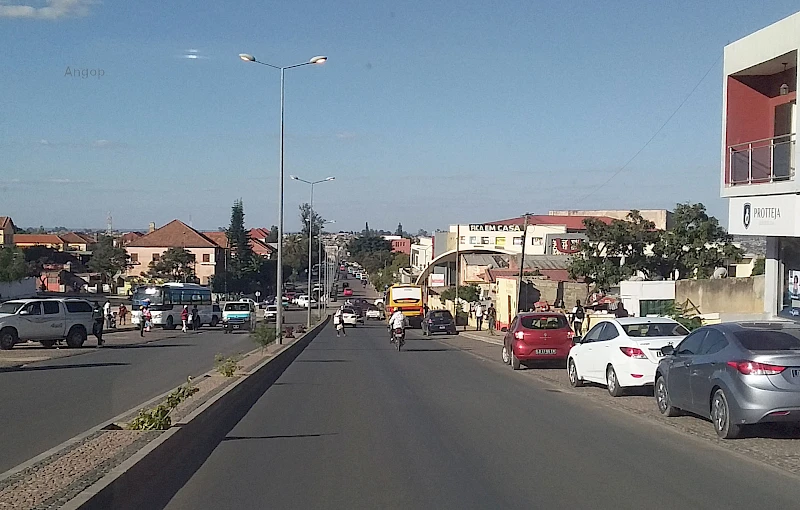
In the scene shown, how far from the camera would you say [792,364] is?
11133mm

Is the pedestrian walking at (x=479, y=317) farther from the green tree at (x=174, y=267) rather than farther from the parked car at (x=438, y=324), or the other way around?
the green tree at (x=174, y=267)

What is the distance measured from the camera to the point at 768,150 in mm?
23406

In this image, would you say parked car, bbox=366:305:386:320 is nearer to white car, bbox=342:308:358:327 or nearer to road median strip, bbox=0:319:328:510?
white car, bbox=342:308:358:327

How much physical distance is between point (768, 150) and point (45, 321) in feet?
85.3

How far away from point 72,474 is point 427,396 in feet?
31.3

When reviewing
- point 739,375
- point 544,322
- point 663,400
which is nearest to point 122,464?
point 739,375

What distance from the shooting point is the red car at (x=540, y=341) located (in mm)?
24656

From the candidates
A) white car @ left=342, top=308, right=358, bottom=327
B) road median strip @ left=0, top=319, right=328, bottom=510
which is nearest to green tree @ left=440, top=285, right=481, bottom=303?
white car @ left=342, top=308, right=358, bottom=327

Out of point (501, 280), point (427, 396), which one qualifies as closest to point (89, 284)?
point (501, 280)

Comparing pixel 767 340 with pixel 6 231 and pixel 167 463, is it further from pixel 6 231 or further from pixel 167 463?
pixel 6 231

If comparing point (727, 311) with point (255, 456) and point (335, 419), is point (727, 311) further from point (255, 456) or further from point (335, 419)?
point (255, 456)

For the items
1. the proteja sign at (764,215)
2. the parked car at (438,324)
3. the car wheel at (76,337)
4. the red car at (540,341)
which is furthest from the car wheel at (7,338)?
the parked car at (438,324)

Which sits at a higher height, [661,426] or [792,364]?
[792,364]

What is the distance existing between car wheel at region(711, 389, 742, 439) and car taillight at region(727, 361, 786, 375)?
0.50m
